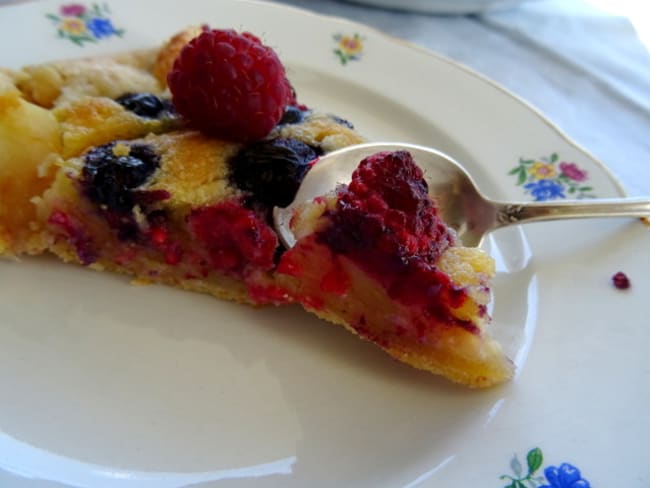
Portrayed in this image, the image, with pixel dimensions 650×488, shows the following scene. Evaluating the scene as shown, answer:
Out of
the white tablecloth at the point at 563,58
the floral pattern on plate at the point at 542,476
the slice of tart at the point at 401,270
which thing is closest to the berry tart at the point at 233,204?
the slice of tart at the point at 401,270

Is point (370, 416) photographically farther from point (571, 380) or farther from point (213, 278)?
point (213, 278)

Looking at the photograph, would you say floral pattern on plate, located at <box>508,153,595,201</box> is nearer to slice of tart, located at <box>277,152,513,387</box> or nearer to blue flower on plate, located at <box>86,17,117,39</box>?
slice of tart, located at <box>277,152,513,387</box>

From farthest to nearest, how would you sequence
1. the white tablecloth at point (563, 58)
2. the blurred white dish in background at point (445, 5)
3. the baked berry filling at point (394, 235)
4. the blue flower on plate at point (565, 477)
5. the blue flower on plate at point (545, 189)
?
1. the blurred white dish in background at point (445, 5)
2. the white tablecloth at point (563, 58)
3. the blue flower on plate at point (545, 189)
4. the baked berry filling at point (394, 235)
5. the blue flower on plate at point (565, 477)

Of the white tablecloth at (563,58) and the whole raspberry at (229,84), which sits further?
the white tablecloth at (563,58)

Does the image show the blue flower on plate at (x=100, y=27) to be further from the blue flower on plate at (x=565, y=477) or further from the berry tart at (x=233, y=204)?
the blue flower on plate at (x=565, y=477)

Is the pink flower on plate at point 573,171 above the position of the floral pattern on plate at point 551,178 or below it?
above

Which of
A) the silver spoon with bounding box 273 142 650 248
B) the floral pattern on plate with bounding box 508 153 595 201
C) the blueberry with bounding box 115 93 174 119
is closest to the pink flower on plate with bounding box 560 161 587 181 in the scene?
the floral pattern on plate with bounding box 508 153 595 201

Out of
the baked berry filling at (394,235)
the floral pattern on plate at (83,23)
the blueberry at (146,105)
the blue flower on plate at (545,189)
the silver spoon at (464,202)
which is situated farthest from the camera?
the floral pattern on plate at (83,23)

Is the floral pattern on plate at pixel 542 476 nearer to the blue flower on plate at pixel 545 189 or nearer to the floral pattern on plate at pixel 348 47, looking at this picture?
the blue flower on plate at pixel 545 189

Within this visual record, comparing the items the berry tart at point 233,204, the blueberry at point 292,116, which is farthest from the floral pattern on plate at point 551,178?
the blueberry at point 292,116

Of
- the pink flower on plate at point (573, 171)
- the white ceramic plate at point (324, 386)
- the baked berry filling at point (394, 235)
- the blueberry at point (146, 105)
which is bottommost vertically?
the white ceramic plate at point (324, 386)
